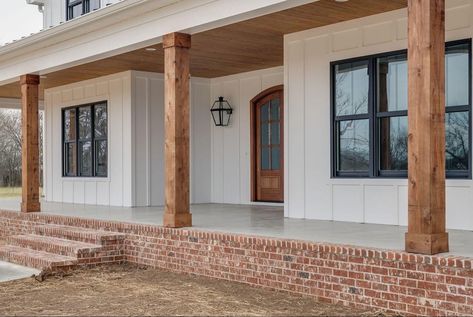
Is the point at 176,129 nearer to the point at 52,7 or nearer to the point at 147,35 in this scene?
the point at 147,35

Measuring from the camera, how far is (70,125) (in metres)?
13.4

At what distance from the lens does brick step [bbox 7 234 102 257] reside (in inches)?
307

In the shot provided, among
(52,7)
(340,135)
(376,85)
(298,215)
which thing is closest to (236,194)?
(298,215)

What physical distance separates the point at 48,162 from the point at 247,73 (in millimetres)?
5616

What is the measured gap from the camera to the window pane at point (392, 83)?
7387mm

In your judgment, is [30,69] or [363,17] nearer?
[363,17]

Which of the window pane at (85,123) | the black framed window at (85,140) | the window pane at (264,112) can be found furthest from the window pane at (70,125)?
the window pane at (264,112)

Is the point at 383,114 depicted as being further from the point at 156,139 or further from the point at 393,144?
the point at 156,139

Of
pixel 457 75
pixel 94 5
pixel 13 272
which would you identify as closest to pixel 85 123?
pixel 94 5

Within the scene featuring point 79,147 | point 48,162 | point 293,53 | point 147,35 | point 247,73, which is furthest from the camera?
point 48,162

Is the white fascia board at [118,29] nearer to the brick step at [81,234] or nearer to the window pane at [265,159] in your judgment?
the brick step at [81,234]

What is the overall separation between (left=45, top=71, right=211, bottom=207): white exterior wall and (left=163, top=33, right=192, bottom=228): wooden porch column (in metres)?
4.15

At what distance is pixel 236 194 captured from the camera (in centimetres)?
1177

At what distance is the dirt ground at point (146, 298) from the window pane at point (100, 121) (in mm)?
5381
